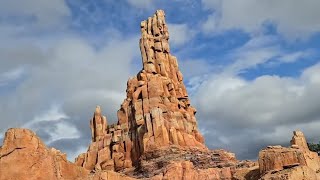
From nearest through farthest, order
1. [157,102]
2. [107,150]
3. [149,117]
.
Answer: [149,117], [157,102], [107,150]

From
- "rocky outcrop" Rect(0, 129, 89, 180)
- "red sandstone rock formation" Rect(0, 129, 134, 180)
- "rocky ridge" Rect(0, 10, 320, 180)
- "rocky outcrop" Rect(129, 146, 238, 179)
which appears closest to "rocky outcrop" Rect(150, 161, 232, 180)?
"rocky ridge" Rect(0, 10, 320, 180)

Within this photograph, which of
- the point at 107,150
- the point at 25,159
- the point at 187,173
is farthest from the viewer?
the point at 107,150

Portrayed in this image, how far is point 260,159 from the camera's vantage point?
32344mm

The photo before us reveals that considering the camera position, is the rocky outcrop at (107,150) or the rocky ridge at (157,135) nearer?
the rocky ridge at (157,135)

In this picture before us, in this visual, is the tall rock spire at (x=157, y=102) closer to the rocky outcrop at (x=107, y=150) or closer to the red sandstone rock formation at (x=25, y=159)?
the rocky outcrop at (x=107, y=150)

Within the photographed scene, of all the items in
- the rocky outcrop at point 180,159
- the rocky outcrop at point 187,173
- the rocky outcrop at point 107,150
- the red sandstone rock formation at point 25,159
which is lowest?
the red sandstone rock formation at point 25,159

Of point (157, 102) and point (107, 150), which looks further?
point (107, 150)

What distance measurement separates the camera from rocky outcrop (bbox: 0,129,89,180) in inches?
1080

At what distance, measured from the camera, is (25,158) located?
27828mm

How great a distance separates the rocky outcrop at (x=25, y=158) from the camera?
2744 centimetres

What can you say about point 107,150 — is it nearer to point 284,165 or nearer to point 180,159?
point 180,159

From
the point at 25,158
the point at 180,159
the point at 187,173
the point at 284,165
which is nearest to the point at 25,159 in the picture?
the point at 25,158

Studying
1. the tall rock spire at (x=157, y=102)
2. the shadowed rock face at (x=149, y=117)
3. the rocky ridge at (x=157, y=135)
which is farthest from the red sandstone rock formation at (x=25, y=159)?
the tall rock spire at (x=157, y=102)

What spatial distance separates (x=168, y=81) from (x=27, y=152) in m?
58.3
